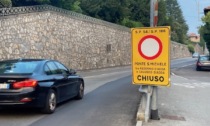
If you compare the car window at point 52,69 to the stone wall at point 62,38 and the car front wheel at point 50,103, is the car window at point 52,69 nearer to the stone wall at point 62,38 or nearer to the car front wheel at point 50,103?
the car front wheel at point 50,103

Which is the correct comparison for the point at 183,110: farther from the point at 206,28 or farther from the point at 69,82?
the point at 206,28

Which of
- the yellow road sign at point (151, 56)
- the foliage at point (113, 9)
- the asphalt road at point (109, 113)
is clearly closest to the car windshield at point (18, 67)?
the asphalt road at point (109, 113)

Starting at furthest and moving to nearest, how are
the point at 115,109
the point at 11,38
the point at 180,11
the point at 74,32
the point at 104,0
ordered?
the point at 180,11 < the point at 104,0 < the point at 74,32 < the point at 11,38 < the point at 115,109

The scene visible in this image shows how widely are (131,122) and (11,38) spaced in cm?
1307

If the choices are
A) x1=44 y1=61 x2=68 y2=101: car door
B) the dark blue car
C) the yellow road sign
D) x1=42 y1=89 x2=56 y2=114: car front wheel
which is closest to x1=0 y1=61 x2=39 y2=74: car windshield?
the dark blue car

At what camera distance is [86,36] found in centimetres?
3044

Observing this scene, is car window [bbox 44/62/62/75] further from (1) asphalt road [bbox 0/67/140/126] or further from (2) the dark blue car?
(1) asphalt road [bbox 0/67/140/126]

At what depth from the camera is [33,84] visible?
8266 mm

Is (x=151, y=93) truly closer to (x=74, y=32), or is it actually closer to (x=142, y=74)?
(x=142, y=74)

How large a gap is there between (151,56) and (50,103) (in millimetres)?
2843

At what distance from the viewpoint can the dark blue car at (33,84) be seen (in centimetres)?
815

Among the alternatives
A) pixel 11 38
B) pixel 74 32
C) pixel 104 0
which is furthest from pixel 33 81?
pixel 104 0

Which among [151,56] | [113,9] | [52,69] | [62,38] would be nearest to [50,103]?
[52,69]

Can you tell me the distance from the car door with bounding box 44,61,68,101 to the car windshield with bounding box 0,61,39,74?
16.3 inches
